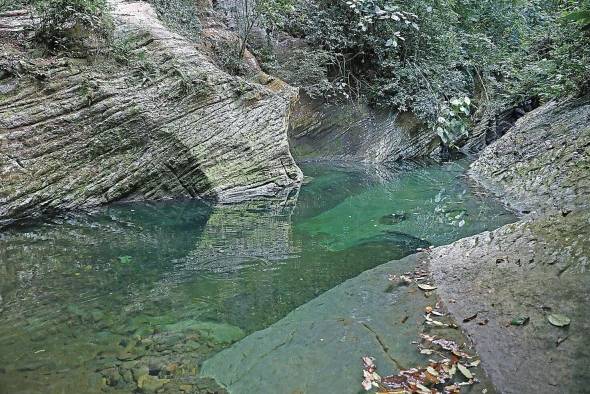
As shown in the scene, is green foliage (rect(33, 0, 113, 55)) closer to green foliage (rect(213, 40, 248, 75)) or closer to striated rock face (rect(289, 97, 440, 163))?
green foliage (rect(213, 40, 248, 75))

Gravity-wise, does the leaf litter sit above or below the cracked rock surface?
below

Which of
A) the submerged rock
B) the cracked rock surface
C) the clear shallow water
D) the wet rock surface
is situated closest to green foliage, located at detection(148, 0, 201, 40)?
the clear shallow water

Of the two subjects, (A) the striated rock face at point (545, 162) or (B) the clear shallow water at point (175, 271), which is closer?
(B) the clear shallow water at point (175, 271)

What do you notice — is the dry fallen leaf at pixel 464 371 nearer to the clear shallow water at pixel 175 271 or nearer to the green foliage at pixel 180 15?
the clear shallow water at pixel 175 271

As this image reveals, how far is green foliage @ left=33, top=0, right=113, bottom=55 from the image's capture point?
7.93 m

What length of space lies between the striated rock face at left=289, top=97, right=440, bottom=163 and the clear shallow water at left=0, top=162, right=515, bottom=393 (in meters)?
5.66

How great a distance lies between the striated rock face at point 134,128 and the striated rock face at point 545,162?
4524 mm

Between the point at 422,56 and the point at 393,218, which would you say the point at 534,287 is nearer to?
the point at 393,218

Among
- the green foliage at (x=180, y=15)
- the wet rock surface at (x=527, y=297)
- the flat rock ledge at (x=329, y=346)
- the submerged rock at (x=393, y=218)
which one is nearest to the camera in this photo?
the wet rock surface at (x=527, y=297)

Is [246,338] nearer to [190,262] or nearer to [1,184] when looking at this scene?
[190,262]

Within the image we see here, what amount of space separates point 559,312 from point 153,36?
28.3ft

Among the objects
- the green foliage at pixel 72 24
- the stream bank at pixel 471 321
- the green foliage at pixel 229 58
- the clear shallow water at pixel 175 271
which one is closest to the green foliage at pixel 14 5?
the green foliage at pixel 72 24

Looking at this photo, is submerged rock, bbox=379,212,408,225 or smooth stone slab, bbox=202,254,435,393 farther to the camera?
submerged rock, bbox=379,212,408,225

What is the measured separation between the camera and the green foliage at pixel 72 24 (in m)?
7.93
